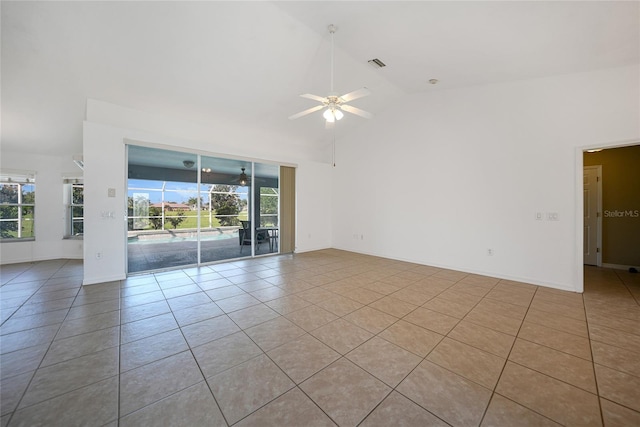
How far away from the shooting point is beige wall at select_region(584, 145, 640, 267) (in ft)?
15.4

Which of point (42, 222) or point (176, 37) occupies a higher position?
point (176, 37)

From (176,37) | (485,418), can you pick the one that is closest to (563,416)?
(485,418)

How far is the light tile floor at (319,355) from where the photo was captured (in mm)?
1503

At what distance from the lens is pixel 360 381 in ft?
5.77

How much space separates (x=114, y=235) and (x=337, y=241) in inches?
205

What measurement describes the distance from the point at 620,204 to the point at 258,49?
7614 millimetres

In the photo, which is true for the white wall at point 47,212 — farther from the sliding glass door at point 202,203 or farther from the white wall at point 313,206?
the white wall at point 313,206

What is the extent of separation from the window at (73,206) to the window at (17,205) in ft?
1.83

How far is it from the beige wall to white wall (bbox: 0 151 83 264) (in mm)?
12012

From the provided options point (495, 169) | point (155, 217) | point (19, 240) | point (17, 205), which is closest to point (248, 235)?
point (155, 217)

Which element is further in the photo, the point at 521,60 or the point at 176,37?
the point at 521,60

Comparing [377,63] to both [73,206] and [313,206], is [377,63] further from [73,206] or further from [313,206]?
[73,206]

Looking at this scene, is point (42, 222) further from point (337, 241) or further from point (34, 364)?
point (337, 241)

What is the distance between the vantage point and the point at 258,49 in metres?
3.62
